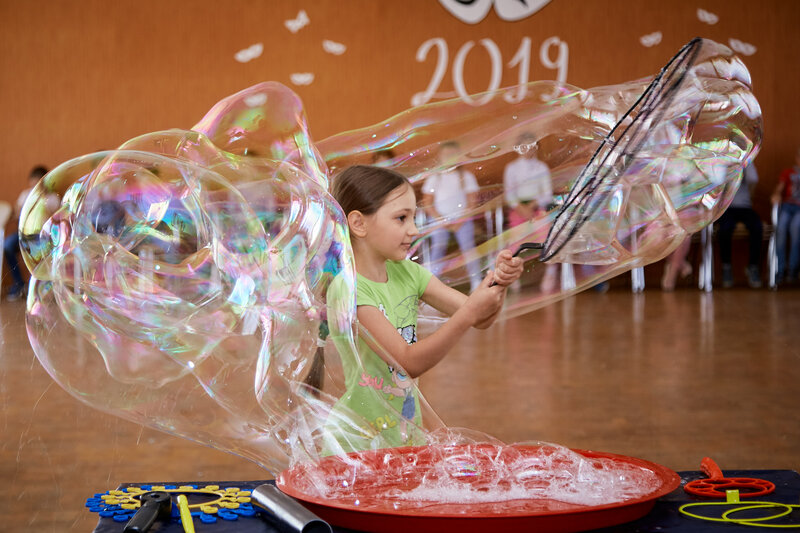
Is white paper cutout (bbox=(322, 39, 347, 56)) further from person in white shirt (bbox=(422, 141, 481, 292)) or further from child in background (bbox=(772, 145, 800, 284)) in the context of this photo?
person in white shirt (bbox=(422, 141, 481, 292))

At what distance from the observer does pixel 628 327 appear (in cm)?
483

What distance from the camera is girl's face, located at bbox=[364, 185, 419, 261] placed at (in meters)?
1.43

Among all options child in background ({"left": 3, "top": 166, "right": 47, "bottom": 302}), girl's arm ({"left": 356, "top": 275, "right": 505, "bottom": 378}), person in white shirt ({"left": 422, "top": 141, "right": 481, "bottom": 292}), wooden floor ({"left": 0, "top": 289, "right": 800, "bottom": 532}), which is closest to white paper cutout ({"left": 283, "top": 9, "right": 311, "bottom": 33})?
child in background ({"left": 3, "top": 166, "right": 47, "bottom": 302})

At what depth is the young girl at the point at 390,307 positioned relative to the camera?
47.3 inches

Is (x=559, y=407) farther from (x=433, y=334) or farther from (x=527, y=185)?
(x=433, y=334)

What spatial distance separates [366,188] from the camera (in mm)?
1471

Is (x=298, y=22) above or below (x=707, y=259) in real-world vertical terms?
above

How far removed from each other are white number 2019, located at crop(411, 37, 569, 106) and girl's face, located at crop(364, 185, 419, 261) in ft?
19.9

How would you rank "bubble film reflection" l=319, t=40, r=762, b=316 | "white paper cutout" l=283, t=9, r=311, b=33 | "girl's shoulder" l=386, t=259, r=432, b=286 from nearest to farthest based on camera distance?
"bubble film reflection" l=319, t=40, r=762, b=316
"girl's shoulder" l=386, t=259, r=432, b=286
"white paper cutout" l=283, t=9, r=311, b=33

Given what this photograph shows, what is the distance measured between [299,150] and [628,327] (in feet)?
11.5

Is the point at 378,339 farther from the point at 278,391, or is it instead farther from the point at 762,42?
the point at 762,42

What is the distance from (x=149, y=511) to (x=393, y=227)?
0.62 m

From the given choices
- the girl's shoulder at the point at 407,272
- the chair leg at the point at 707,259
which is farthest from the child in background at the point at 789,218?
the girl's shoulder at the point at 407,272

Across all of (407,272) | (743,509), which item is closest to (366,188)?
(407,272)
